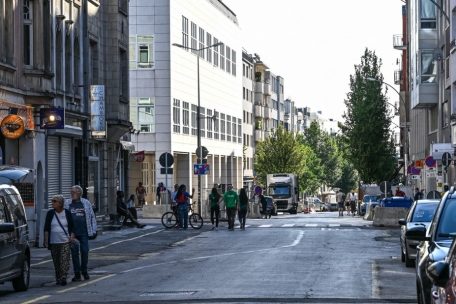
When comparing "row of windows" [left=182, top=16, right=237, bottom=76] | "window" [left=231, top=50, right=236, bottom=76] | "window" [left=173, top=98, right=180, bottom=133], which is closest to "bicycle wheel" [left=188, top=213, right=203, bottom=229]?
"row of windows" [left=182, top=16, right=237, bottom=76]

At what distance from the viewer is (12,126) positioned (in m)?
28.0

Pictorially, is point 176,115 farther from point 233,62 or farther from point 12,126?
point 12,126

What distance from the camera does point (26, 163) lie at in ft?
105

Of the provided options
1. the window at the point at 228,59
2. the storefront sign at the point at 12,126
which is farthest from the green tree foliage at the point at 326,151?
the storefront sign at the point at 12,126

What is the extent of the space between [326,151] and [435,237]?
15439cm

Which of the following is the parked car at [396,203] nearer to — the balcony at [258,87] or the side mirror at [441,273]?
the side mirror at [441,273]

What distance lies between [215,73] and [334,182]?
88103mm

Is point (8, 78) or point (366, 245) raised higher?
point (8, 78)

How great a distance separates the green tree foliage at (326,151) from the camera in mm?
164625

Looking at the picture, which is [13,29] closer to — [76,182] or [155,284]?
[76,182]

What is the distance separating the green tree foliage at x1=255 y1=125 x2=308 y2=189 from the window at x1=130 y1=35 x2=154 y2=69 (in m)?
46.3

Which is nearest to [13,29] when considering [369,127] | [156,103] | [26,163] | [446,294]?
[26,163]

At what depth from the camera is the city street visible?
15859mm

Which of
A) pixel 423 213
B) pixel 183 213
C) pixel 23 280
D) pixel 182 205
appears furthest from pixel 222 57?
pixel 23 280
